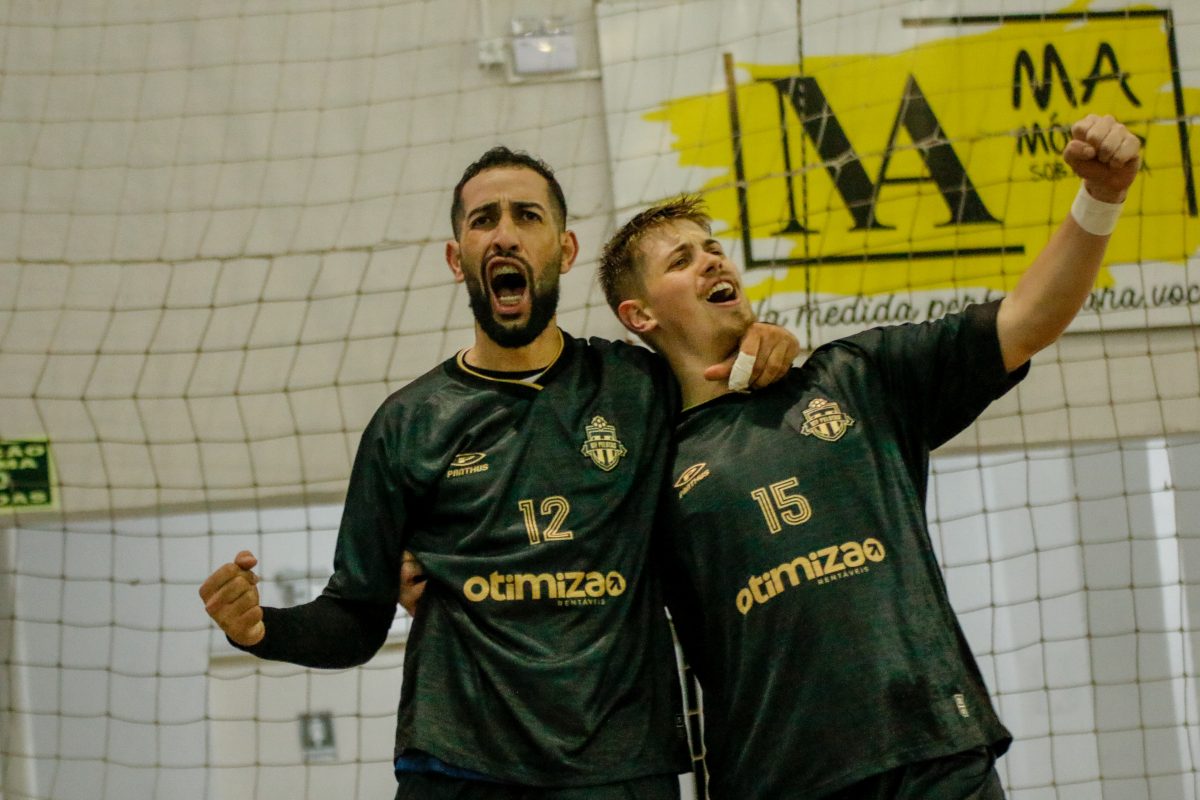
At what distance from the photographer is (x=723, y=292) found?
2273 mm

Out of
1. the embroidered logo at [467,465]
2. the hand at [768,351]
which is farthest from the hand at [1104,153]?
the embroidered logo at [467,465]

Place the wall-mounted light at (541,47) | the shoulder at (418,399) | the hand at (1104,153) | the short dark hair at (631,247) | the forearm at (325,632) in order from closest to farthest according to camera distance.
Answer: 1. the hand at (1104,153)
2. the forearm at (325,632)
3. the shoulder at (418,399)
4. the short dark hair at (631,247)
5. the wall-mounted light at (541,47)

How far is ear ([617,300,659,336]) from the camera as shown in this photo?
2.33 m

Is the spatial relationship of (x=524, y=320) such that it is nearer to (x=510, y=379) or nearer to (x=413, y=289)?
(x=510, y=379)

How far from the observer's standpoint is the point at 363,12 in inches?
169

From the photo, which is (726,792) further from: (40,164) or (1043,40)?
(40,164)

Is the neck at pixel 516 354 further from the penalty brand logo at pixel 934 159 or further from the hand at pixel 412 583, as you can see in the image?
the penalty brand logo at pixel 934 159

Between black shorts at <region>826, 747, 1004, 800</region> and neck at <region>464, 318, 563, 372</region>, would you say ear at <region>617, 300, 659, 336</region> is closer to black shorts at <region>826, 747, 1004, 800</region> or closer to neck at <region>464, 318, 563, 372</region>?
neck at <region>464, 318, 563, 372</region>

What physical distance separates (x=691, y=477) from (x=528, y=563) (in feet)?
1.05

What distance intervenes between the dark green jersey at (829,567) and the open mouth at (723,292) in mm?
197

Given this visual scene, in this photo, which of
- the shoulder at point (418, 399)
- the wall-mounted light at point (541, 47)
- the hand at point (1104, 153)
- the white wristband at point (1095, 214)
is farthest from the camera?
the wall-mounted light at point (541, 47)

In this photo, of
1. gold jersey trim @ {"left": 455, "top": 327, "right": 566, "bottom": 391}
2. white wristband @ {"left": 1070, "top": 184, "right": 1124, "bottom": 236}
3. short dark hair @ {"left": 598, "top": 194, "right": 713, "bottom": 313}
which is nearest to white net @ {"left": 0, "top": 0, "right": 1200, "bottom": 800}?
short dark hair @ {"left": 598, "top": 194, "right": 713, "bottom": 313}

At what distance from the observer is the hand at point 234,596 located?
6.24 feet

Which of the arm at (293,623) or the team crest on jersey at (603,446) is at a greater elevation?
the team crest on jersey at (603,446)
